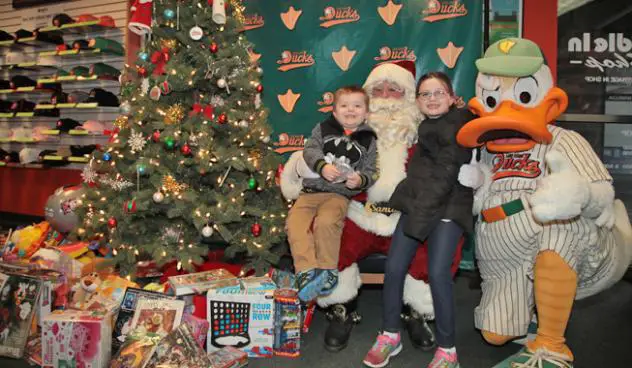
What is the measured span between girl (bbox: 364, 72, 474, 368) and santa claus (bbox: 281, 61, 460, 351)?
0.68ft

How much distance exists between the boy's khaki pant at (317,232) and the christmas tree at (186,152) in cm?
60

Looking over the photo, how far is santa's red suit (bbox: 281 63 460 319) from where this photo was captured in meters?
2.67

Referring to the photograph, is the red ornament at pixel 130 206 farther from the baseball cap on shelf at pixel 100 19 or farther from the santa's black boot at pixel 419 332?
the baseball cap on shelf at pixel 100 19

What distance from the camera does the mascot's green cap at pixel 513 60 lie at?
236cm

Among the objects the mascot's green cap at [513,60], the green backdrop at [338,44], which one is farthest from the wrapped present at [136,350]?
the green backdrop at [338,44]

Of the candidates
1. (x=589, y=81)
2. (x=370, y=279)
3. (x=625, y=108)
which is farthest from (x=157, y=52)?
(x=625, y=108)

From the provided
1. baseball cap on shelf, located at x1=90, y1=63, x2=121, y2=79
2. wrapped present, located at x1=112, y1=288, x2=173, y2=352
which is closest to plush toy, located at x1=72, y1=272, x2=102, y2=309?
wrapped present, located at x1=112, y1=288, x2=173, y2=352

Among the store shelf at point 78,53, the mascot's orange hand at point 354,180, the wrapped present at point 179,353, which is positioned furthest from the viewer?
the store shelf at point 78,53

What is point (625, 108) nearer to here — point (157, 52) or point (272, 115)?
point (272, 115)

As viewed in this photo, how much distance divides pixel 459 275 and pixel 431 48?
225 centimetres

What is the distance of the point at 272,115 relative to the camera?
15.8 feet

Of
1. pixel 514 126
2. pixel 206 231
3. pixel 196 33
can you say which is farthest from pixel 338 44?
pixel 514 126

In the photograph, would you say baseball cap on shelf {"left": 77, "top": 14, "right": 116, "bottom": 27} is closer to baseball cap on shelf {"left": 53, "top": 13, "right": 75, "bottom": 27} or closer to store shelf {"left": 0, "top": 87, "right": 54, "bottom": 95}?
baseball cap on shelf {"left": 53, "top": 13, "right": 75, "bottom": 27}

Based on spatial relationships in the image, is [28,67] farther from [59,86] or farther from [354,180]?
[354,180]
